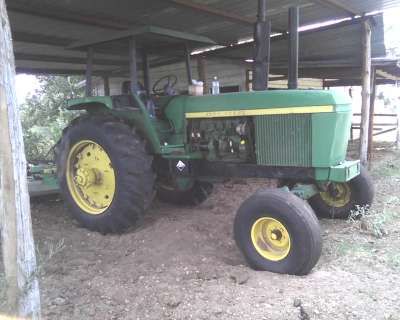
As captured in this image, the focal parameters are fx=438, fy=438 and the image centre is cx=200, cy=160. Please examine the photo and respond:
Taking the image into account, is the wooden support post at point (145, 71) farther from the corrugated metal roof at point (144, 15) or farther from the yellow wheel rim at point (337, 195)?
the yellow wheel rim at point (337, 195)

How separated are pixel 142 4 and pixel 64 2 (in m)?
1.03

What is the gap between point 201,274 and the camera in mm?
3748

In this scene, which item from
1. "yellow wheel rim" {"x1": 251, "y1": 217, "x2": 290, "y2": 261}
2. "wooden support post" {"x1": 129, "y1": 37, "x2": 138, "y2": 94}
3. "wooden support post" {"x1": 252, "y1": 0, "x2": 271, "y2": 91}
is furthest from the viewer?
"wooden support post" {"x1": 129, "y1": 37, "x2": 138, "y2": 94}

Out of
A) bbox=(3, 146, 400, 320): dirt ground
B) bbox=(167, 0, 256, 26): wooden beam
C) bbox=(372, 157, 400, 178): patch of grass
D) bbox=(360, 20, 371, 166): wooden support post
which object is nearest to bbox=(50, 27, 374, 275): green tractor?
bbox=(3, 146, 400, 320): dirt ground

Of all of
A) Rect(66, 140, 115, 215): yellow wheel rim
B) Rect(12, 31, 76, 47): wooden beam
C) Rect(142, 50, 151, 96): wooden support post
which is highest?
Rect(12, 31, 76, 47): wooden beam

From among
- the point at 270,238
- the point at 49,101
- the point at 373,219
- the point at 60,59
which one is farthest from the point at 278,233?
the point at 49,101

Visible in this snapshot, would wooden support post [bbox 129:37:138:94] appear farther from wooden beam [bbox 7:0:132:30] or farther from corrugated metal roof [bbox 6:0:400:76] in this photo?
wooden beam [bbox 7:0:132:30]

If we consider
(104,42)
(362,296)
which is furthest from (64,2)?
(362,296)

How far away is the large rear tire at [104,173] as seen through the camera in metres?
4.65

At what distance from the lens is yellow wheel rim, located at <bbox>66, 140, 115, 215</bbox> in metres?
5.05

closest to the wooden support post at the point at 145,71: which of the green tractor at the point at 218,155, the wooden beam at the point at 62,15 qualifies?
the green tractor at the point at 218,155

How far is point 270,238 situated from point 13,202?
2330 mm

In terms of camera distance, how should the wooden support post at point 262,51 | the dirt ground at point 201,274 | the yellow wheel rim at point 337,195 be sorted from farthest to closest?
the yellow wheel rim at point 337,195
the wooden support post at point 262,51
the dirt ground at point 201,274

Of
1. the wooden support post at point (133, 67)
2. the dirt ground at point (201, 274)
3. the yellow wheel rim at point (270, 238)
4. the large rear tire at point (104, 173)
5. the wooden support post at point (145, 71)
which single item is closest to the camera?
the dirt ground at point (201, 274)
